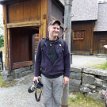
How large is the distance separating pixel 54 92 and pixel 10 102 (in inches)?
87.0

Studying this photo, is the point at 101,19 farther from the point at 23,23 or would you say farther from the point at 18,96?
the point at 18,96

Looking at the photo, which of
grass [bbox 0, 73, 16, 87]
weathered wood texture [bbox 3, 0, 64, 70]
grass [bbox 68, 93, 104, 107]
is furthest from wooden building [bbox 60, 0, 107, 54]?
grass [bbox 68, 93, 104, 107]

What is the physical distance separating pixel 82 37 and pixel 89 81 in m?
11.2

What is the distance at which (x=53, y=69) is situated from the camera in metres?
3.82

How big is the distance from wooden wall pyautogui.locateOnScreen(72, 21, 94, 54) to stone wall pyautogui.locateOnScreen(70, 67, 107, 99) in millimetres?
10325

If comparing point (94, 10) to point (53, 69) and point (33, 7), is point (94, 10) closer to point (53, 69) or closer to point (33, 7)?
point (33, 7)

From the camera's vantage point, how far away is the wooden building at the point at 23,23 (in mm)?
6721

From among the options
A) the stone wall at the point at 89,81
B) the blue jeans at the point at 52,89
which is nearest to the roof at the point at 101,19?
the stone wall at the point at 89,81

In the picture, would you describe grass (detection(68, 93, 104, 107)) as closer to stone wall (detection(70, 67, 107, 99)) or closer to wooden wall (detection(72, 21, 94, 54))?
stone wall (detection(70, 67, 107, 99))

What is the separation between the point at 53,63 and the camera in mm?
3816

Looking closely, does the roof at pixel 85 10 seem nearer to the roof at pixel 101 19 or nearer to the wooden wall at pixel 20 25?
the roof at pixel 101 19

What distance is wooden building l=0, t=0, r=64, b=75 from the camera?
22.0 ft

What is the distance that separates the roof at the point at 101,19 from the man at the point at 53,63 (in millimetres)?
12692

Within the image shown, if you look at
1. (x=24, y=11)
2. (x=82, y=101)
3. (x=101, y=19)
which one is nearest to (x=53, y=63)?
(x=82, y=101)
